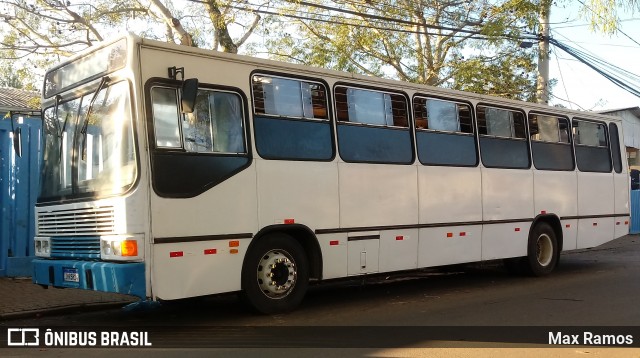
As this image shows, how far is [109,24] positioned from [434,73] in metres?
9.51

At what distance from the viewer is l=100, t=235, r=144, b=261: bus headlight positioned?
20.9ft

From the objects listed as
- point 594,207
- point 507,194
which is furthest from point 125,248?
point 594,207

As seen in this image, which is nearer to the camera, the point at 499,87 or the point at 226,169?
the point at 226,169

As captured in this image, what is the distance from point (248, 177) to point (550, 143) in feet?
24.0

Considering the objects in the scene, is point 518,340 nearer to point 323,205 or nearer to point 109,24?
point 323,205

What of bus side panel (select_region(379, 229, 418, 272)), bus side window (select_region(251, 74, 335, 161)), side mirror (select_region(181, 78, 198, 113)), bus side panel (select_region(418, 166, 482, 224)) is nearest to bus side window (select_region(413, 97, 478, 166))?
bus side panel (select_region(418, 166, 482, 224))

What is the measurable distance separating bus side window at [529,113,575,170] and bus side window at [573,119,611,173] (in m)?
0.35

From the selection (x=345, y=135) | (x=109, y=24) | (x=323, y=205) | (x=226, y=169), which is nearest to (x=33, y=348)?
(x=226, y=169)

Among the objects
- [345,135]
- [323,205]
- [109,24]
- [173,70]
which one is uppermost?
[109,24]

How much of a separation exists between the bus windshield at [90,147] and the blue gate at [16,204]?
3.60 metres

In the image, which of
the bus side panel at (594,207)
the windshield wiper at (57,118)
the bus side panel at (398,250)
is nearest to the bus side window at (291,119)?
the bus side panel at (398,250)

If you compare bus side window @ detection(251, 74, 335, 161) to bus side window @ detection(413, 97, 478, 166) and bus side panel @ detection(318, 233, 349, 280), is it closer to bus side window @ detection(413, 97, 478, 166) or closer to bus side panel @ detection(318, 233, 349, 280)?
bus side panel @ detection(318, 233, 349, 280)

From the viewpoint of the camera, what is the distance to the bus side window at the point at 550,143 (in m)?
11.8

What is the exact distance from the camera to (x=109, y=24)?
15.4m
